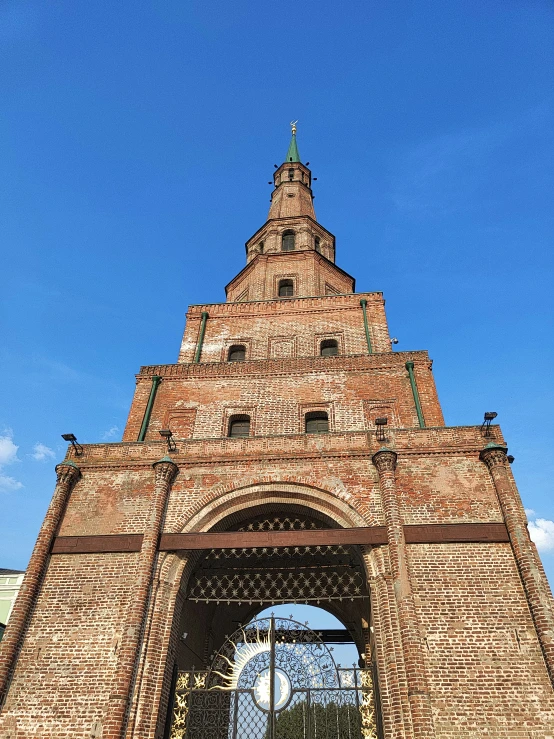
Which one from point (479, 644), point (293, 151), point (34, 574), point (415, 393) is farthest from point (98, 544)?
point (293, 151)

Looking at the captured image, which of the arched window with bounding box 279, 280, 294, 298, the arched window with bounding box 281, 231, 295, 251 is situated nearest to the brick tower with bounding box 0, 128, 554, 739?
the arched window with bounding box 279, 280, 294, 298

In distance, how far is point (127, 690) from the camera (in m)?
9.83

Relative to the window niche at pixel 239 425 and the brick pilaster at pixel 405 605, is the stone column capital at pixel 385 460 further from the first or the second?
the window niche at pixel 239 425

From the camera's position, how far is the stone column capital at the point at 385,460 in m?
A: 12.1

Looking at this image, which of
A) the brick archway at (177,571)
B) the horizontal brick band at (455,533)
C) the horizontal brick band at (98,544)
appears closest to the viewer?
the brick archway at (177,571)

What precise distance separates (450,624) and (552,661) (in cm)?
177

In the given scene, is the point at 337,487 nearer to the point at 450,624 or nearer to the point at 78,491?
the point at 450,624

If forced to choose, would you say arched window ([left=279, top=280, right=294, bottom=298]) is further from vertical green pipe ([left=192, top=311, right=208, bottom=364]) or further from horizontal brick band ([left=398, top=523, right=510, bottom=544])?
horizontal brick band ([left=398, top=523, right=510, bottom=544])

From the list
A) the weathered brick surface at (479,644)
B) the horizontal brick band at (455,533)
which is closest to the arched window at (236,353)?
the horizontal brick band at (455,533)

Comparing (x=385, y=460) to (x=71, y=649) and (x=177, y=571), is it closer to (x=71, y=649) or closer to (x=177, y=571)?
(x=177, y=571)

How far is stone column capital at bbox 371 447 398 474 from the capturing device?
12.1 meters

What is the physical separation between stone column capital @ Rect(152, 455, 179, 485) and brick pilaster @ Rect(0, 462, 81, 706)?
223 centimetres

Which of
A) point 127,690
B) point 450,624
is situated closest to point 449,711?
point 450,624

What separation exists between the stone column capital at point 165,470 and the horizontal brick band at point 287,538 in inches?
55.3
